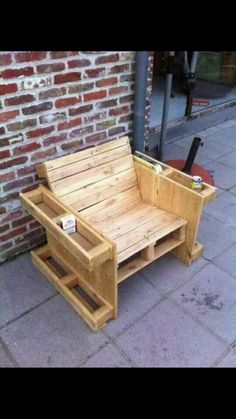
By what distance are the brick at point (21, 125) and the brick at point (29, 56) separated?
1.08 ft

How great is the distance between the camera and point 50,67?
1979 millimetres

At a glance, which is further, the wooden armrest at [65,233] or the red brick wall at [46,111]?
the red brick wall at [46,111]

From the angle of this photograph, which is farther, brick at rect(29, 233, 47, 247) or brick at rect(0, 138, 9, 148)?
brick at rect(29, 233, 47, 247)

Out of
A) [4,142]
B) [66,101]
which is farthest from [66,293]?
[66,101]

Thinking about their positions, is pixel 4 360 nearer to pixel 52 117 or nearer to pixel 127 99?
pixel 52 117

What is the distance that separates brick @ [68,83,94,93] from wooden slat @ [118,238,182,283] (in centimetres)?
109

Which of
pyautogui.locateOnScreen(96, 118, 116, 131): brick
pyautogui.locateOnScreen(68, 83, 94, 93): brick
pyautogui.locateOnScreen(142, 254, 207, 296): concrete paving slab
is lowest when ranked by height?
pyautogui.locateOnScreen(142, 254, 207, 296): concrete paving slab

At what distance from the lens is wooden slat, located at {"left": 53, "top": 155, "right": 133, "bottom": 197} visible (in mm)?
2146

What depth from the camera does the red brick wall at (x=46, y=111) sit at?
1.92 meters

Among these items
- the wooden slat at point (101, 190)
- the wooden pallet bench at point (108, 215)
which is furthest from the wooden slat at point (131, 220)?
the wooden slat at point (101, 190)

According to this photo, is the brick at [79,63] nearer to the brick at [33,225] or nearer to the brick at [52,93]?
the brick at [52,93]

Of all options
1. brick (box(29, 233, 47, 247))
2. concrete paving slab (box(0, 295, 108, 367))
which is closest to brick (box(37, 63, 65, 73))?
brick (box(29, 233, 47, 247))

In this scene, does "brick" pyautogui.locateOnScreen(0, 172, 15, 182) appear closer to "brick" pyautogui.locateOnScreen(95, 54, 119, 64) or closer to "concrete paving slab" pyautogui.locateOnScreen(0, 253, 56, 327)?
"concrete paving slab" pyautogui.locateOnScreen(0, 253, 56, 327)
